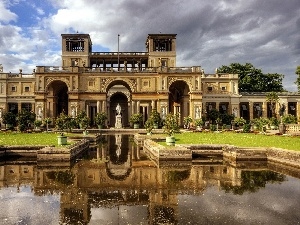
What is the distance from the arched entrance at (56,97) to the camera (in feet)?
154

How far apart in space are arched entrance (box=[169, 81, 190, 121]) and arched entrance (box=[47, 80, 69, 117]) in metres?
18.1

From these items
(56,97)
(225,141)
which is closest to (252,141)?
(225,141)

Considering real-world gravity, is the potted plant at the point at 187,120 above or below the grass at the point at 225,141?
above

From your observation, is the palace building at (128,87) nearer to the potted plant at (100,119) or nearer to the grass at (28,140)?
the potted plant at (100,119)

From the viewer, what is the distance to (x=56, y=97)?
48906 mm

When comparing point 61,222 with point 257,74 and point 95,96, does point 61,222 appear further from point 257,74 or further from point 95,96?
point 257,74

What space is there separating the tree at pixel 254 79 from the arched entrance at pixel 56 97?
117 ft

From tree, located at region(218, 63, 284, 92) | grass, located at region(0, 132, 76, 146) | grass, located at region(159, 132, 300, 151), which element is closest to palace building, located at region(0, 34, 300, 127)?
tree, located at region(218, 63, 284, 92)

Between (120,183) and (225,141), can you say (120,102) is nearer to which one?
(225,141)

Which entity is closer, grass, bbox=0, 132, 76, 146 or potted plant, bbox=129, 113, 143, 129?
grass, bbox=0, 132, 76, 146

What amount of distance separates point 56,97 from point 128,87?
12.1 meters

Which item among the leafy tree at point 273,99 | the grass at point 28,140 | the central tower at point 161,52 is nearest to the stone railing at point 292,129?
the leafy tree at point 273,99

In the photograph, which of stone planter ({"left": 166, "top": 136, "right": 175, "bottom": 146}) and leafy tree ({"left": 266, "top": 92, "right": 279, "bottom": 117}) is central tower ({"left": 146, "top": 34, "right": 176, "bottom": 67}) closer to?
leafy tree ({"left": 266, "top": 92, "right": 279, "bottom": 117})

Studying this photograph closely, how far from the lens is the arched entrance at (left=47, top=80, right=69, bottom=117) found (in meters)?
46.9
